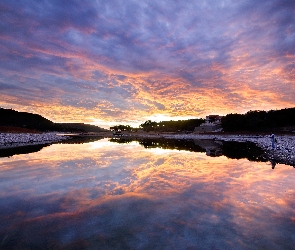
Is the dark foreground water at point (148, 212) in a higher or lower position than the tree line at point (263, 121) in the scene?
lower

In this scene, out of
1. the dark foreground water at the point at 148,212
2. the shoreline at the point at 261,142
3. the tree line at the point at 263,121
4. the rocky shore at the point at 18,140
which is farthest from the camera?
the tree line at the point at 263,121

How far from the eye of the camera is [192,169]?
1016cm

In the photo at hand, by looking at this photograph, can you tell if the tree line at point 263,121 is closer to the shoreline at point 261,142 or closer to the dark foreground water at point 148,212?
the shoreline at point 261,142

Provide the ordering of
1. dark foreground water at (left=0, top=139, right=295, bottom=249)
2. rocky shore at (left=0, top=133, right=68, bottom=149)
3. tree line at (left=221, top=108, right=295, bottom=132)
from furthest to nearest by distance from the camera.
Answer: tree line at (left=221, top=108, right=295, bottom=132)
rocky shore at (left=0, top=133, right=68, bottom=149)
dark foreground water at (left=0, top=139, right=295, bottom=249)

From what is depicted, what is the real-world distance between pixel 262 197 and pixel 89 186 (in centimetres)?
563

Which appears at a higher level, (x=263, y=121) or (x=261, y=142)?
(x=263, y=121)

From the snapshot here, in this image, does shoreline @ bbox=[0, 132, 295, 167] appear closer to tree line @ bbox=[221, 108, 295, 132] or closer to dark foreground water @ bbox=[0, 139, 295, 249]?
dark foreground water @ bbox=[0, 139, 295, 249]

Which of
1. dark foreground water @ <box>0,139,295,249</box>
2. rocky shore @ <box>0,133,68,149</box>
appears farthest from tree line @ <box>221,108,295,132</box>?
dark foreground water @ <box>0,139,295,249</box>

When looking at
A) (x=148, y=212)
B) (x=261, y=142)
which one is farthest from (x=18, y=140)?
(x=261, y=142)

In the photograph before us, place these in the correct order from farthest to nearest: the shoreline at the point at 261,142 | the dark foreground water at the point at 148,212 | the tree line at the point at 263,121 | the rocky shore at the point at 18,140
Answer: the tree line at the point at 263,121
the rocky shore at the point at 18,140
the shoreline at the point at 261,142
the dark foreground water at the point at 148,212

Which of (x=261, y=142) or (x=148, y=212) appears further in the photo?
(x=261, y=142)

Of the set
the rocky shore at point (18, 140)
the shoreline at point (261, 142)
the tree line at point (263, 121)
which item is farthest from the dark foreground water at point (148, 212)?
the tree line at point (263, 121)

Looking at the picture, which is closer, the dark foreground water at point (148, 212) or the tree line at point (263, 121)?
the dark foreground water at point (148, 212)

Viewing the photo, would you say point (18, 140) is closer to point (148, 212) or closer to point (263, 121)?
point (148, 212)
